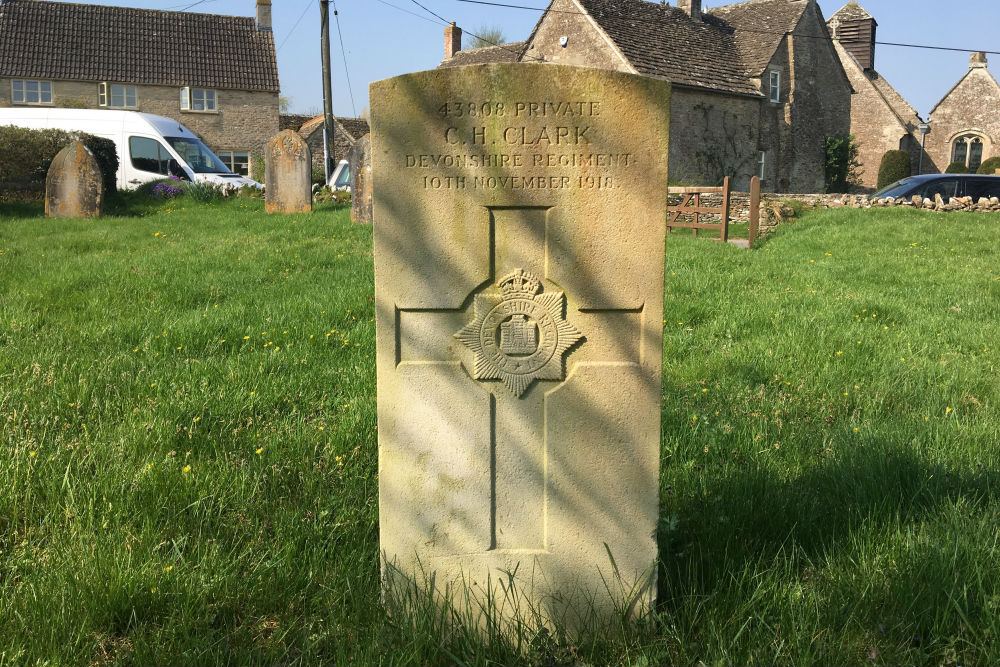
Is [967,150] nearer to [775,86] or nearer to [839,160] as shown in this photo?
[839,160]

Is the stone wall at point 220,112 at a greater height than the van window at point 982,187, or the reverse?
the stone wall at point 220,112

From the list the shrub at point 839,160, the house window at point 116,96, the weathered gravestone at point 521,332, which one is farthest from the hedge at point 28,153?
the shrub at point 839,160

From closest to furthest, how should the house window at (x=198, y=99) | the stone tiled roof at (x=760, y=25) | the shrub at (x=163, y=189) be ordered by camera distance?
the shrub at (x=163, y=189) → the stone tiled roof at (x=760, y=25) → the house window at (x=198, y=99)

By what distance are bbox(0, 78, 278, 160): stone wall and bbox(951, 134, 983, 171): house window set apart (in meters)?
36.2

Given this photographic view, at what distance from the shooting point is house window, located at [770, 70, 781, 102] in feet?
100

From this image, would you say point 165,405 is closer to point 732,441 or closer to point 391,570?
point 391,570

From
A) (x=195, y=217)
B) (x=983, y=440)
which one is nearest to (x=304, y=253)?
(x=195, y=217)

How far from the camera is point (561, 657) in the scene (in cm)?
244

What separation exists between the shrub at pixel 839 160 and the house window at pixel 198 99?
91.9 feet

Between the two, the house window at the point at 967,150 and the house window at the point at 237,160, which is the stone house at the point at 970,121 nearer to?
the house window at the point at 967,150

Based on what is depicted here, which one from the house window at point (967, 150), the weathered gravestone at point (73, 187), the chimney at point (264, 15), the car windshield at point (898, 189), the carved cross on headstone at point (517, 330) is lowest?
the carved cross on headstone at point (517, 330)

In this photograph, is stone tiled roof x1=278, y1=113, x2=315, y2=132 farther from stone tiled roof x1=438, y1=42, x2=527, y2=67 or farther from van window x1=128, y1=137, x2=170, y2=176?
van window x1=128, y1=137, x2=170, y2=176

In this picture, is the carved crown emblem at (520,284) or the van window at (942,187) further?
the van window at (942,187)

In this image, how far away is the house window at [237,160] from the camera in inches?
1419
